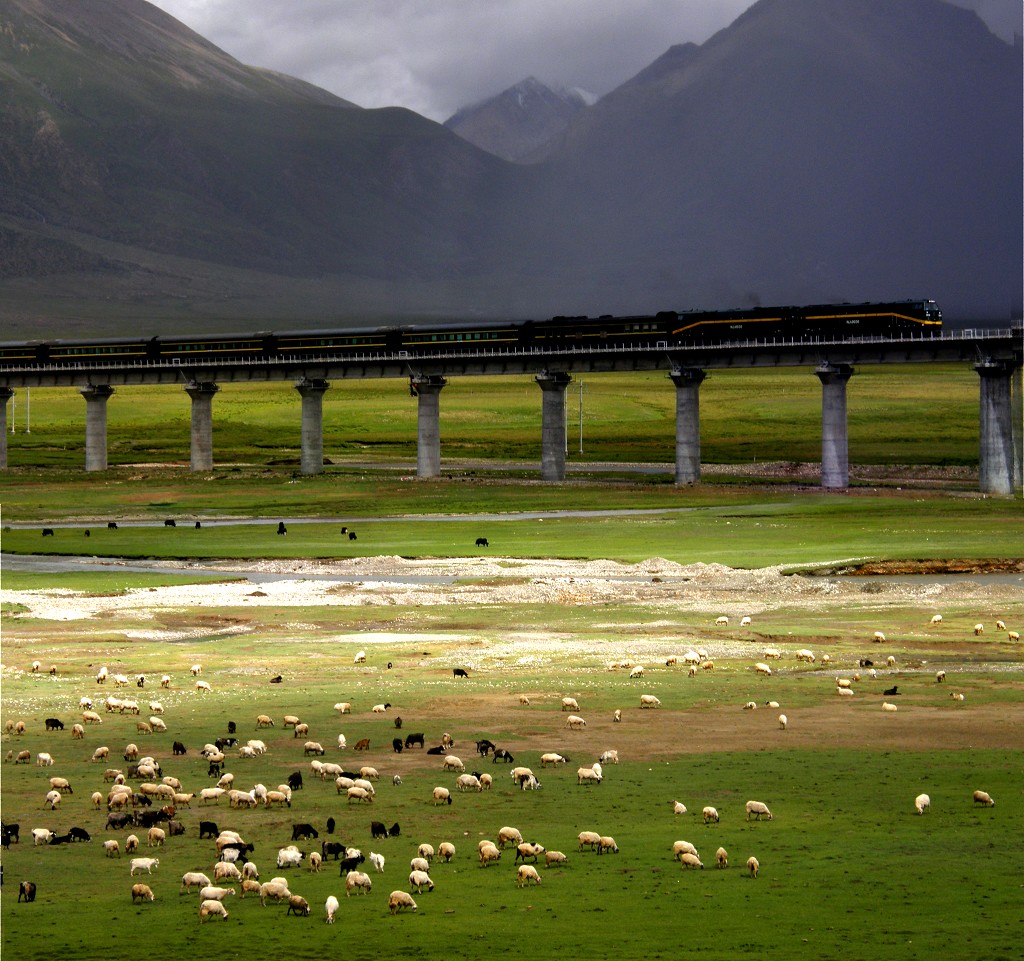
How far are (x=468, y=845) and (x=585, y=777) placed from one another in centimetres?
539

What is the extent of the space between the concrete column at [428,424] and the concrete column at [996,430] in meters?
49.1

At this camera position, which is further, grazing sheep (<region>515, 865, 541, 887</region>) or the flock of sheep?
grazing sheep (<region>515, 865, 541, 887</region>)

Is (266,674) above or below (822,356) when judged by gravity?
below

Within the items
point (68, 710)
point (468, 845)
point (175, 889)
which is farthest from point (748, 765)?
point (68, 710)

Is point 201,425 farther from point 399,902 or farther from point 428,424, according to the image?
point 399,902

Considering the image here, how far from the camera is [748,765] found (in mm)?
36125

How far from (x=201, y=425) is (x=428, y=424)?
2683cm

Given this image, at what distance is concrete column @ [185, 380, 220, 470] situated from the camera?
173 m

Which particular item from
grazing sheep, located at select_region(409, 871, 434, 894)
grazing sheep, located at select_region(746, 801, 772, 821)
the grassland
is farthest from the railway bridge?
grazing sheep, located at select_region(409, 871, 434, 894)

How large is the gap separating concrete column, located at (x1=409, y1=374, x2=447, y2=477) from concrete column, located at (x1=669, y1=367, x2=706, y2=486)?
22.0 m

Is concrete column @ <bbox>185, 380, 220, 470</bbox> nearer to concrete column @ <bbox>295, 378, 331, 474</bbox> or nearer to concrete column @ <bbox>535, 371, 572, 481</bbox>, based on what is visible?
concrete column @ <bbox>295, 378, 331, 474</bbox>

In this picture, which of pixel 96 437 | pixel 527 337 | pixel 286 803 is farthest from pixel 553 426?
pixel 286 803

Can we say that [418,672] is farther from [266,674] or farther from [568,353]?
[568,353]

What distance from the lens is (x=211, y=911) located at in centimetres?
2561
